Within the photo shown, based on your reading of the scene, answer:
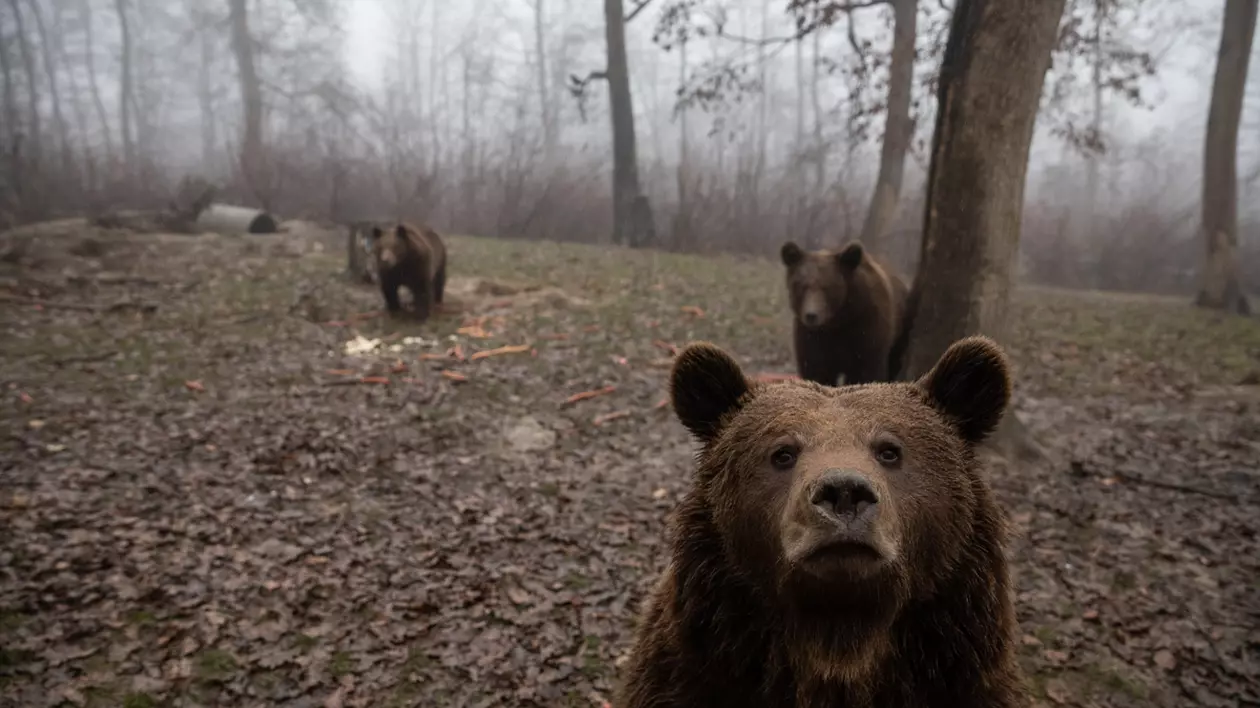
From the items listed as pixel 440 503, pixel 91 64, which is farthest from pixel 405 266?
pixel 91 64

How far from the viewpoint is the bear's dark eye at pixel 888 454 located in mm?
1937

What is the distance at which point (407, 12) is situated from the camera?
38.0 metres

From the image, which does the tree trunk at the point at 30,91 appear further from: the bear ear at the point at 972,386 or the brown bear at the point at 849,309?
the bear ear at the point at 972,386

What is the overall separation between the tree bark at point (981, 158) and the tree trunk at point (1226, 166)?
1065 centimetres

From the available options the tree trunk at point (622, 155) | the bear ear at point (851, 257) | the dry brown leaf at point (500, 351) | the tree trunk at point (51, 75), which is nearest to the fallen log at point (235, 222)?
the tree trunk at point (51, 75)

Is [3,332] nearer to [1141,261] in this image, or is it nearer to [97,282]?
[97,282]

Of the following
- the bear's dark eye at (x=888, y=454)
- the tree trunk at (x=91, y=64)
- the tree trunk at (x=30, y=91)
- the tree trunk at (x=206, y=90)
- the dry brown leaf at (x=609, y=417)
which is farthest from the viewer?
the tree trunk at (x=206, y=90)

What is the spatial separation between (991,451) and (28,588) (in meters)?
6.25

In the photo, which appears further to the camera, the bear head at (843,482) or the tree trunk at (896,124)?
the tree trunk at (896,124)

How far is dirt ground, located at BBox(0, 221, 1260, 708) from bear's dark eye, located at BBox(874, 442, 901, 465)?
7.67 ft

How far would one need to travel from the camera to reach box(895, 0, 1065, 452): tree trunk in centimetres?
499

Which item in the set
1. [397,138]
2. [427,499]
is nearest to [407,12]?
[397,138]

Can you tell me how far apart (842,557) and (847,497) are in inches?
5.9

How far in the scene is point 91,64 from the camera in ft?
95.1
